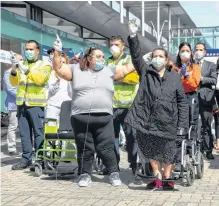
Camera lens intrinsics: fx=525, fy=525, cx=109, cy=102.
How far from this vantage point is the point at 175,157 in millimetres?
6070

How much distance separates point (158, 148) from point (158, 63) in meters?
0.97

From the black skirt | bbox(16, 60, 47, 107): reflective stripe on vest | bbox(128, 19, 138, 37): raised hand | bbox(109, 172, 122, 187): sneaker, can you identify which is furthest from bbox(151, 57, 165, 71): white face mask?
bbox(16, 60, 47, 107): reflective stripe on vest

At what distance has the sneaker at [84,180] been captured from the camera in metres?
6.23

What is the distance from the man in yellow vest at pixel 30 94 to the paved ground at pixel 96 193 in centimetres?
72

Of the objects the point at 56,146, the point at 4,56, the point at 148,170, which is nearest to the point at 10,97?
the point at 4,56

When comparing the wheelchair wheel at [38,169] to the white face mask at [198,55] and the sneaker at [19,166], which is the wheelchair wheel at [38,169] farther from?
the white face mask at [198,55]

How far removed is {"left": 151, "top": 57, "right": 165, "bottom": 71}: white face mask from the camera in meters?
5.96

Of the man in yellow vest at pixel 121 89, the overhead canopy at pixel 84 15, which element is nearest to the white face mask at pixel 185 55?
the man in yellow vest at pixel 121 89

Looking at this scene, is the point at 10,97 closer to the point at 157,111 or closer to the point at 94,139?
the point at 94,139

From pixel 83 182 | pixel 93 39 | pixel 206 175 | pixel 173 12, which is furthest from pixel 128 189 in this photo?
pixel 173 12

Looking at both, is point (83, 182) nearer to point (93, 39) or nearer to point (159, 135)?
point (159, 135)

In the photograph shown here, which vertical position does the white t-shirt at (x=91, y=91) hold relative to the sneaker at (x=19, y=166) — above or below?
above

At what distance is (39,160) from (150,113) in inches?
77.7

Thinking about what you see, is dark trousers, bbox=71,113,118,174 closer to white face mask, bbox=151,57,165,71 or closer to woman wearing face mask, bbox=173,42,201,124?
white face mask, bbox=151,57,165,71
